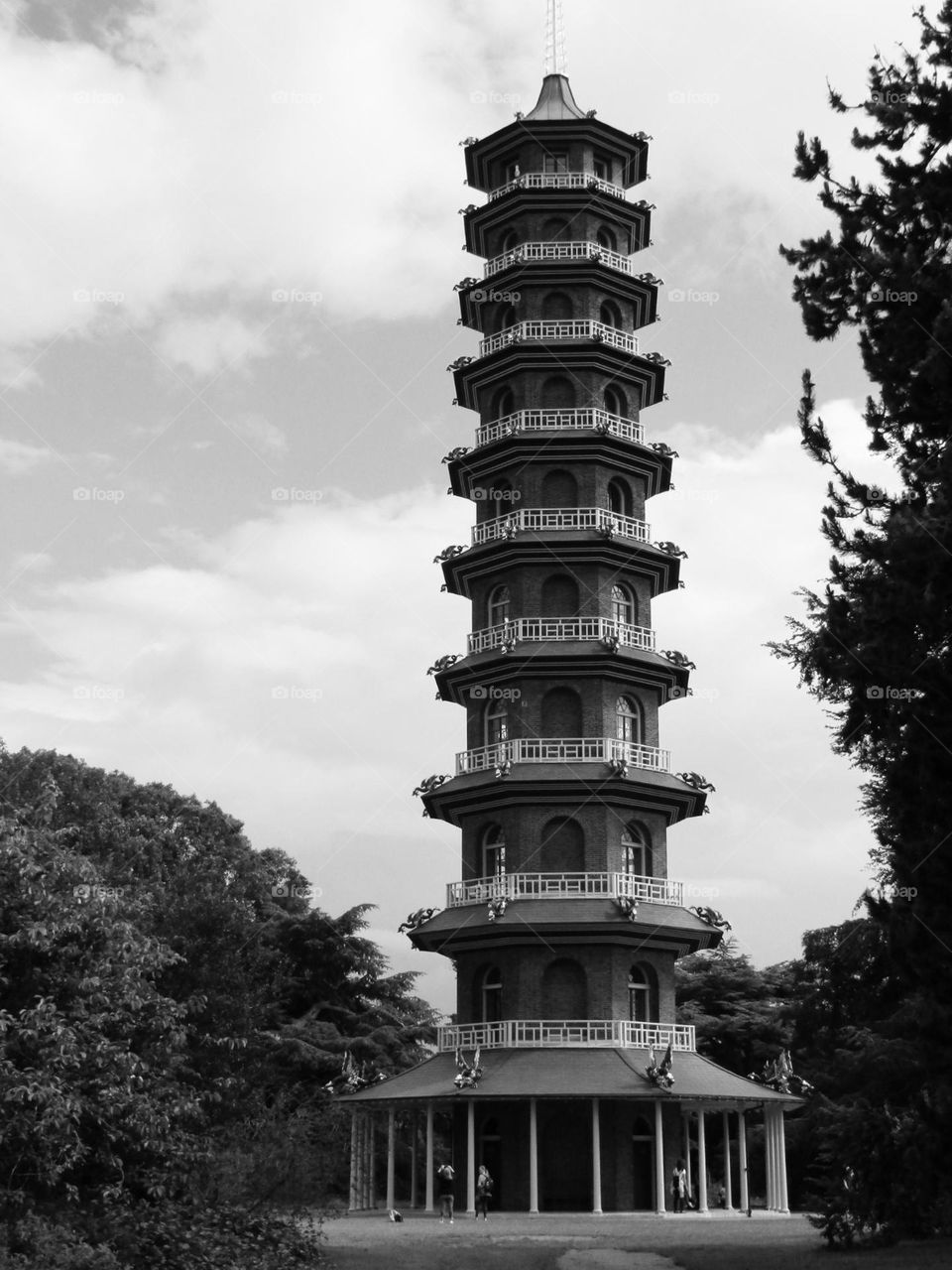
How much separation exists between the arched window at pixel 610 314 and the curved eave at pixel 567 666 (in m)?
11.6

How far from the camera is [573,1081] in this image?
121ft

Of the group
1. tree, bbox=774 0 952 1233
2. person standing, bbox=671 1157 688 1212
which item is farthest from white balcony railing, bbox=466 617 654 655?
tree, bbox=774 0 952 1233

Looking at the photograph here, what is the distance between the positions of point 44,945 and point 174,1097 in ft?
10.8

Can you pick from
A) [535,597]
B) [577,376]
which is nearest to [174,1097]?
[535,597]

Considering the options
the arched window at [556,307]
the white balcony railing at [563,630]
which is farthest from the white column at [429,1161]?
→ the arched window at [556,307]

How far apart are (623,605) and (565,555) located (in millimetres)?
2499

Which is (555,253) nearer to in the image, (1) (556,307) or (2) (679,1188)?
(1) (556,307)

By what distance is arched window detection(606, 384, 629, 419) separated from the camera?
47.1m

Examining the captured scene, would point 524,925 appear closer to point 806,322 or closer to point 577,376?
point 577,376

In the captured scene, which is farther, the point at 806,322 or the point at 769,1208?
the point at 769,1208

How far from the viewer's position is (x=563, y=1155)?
39.0 m

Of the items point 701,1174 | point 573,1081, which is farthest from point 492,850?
point 701,1174

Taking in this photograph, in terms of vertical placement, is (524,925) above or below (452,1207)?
above

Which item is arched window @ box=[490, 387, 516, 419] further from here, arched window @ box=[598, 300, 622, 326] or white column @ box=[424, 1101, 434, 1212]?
white column @ box=[424, 1101, 434, 1212]
